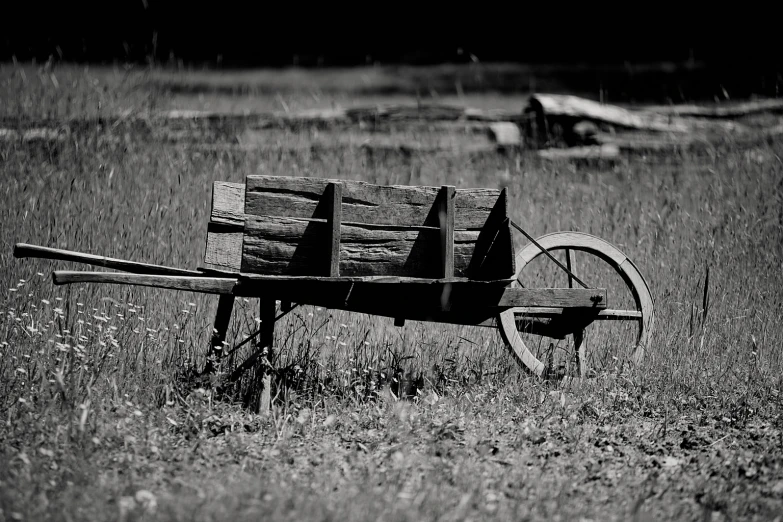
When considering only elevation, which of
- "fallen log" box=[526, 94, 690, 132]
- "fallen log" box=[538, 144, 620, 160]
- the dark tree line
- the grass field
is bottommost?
→ the grass field

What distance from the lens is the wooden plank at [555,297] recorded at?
4.11m

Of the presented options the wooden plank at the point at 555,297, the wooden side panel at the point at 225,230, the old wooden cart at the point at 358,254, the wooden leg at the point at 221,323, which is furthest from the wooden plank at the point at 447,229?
the wooden leg at the point at 221,323

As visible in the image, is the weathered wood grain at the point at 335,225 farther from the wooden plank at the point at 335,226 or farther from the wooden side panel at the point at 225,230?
the wooden side panel at the point at 225,230

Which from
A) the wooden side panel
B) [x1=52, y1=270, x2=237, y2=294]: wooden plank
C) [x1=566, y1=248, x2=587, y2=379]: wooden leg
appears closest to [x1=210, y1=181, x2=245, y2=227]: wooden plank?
the wooden side panel

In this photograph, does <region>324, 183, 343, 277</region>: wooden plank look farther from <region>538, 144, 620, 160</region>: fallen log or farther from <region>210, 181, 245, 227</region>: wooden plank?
<region>538, 144, 620, 160</region>: fallen log

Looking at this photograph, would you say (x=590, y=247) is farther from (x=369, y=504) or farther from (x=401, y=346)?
(x=369, y=504)

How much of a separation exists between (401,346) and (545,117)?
3.64m

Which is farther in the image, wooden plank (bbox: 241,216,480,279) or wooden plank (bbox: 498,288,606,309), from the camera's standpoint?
wooden plank (bbox: 498,288,606,309)

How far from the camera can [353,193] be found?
3.88 m

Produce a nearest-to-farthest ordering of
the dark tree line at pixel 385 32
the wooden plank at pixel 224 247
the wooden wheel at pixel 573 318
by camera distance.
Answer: the wooden plank at pixel 224 247 < the wooden wheel at pixel 573 318 < the dark tree line at pixel 385 32

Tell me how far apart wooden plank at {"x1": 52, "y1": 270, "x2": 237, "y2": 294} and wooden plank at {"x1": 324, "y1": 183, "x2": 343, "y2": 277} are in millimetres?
483

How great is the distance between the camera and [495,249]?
414 cm

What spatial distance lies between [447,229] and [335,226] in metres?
0.59

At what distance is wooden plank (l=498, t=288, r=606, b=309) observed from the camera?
4105 mm
